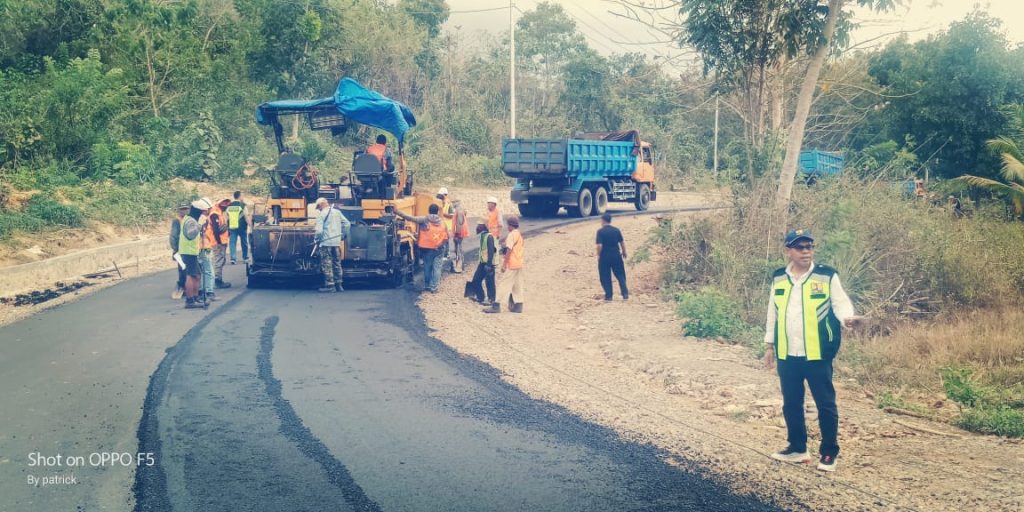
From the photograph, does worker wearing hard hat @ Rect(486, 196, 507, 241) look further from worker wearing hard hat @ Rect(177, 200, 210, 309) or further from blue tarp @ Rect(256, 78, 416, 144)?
worker wearing hard hat @ Rect(177, 200, 210, 309)

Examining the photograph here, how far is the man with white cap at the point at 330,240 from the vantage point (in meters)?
13.6

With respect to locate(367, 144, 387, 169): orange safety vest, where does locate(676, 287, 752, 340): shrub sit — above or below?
below

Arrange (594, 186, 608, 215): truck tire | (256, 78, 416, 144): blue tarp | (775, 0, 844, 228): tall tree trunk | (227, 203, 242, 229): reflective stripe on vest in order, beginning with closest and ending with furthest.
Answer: (775, 0, 844, 228): tall tree trunk, (256, 78, 416, 144): blue tarp, (227, 203, 242, 229): reflective stripe on vest, (594, 186, 608, 215): truck tire

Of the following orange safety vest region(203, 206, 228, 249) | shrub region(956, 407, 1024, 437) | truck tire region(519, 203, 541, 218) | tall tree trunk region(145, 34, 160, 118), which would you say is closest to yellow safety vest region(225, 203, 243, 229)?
orange safety vest region(203, 206, 228, 249)

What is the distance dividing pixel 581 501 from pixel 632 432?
1.62 m

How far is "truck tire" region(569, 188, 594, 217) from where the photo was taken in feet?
88.7

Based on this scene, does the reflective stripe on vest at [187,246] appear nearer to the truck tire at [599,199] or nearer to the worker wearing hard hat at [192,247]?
the worker wearing hard hat at [192,247]

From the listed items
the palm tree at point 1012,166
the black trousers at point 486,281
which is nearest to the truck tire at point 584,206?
the palm tree at point 1012,166

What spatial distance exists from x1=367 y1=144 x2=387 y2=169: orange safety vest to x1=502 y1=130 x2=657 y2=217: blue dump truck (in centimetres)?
1099

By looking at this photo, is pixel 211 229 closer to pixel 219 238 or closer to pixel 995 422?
pixel 219 238

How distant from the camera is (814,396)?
239 inches

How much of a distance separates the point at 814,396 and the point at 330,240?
9.24m

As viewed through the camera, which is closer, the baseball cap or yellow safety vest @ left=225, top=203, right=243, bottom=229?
the baseball cap

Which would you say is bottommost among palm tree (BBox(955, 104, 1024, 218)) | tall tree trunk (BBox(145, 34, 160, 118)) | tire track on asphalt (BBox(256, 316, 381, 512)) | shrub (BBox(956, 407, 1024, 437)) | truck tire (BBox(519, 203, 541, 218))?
shrub (BBox(956, 407, 1024, 437))
